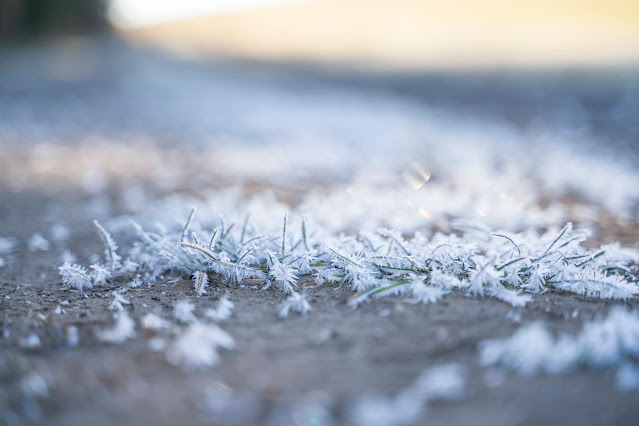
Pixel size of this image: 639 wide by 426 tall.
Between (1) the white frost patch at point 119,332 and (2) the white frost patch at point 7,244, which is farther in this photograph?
(2) the white frost patch at point 7,244

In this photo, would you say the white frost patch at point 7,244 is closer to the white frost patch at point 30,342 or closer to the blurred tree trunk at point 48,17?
the white frost patch at point 30,342

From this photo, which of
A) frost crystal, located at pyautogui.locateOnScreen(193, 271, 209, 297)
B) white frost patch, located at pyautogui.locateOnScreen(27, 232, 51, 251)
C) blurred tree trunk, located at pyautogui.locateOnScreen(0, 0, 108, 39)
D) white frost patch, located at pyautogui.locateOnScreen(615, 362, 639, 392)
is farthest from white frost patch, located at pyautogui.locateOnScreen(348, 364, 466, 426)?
blurred tree trunk, located at pyautogui.locateOnScreen(0, 0, 108, 39)

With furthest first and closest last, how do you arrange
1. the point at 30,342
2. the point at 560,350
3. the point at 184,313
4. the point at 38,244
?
the point at 38,244 → the point at 184,313 → the point at 30,342 → the point at 560,350

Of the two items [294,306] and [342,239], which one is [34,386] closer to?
[294,306]

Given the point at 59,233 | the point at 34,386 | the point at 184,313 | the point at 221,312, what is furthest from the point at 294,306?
the point at 59,233

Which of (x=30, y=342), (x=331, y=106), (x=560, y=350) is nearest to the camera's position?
(x=560, y=350)

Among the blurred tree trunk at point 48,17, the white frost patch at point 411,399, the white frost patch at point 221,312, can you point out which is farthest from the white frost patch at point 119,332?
the blurred tree trunk at point 48,17

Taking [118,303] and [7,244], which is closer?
[118,303]

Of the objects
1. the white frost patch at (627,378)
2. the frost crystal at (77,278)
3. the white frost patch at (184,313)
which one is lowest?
the frost crystal at (77,278)
